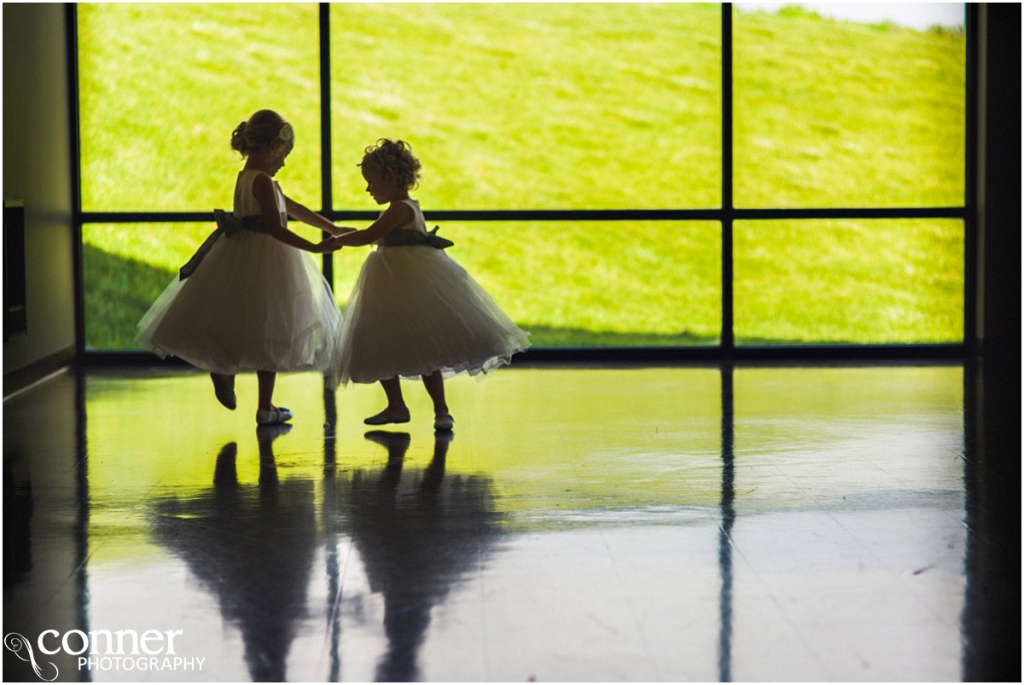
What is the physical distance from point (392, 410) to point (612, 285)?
4.01m

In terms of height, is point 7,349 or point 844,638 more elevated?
point 7,349

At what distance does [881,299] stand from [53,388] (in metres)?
4.83

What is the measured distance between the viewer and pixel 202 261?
4.72 meters

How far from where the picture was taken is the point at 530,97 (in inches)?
325

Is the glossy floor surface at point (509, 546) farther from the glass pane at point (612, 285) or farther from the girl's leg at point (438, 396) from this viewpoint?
the glass pane at point (612, 285)

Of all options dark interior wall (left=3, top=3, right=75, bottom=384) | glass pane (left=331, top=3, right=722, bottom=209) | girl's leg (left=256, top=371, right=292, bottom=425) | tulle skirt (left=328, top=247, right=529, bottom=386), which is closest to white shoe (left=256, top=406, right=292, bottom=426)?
girl's leg (left=256, top=371, right=292, bottom=425)

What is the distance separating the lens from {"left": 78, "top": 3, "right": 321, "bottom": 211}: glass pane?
7.23 m

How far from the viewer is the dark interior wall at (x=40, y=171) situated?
5.70m

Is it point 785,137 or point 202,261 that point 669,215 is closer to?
point 785,137

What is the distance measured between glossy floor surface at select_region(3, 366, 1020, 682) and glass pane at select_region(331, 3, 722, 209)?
321 centimetres

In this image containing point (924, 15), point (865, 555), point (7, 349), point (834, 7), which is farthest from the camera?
point (834, 7)

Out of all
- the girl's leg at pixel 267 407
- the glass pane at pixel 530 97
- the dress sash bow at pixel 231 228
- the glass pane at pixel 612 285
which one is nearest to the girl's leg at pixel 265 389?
the girl's leg at pixel 267 407

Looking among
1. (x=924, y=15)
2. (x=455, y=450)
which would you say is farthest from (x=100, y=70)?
(x=924, y=15)

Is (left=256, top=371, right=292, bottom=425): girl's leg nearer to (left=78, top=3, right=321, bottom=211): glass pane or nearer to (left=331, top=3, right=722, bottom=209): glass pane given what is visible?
(left=78, top=3, right=321, bottom=211): glass pane
